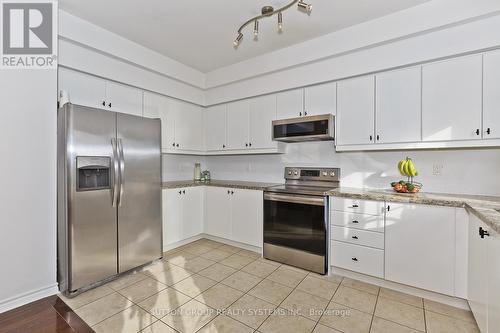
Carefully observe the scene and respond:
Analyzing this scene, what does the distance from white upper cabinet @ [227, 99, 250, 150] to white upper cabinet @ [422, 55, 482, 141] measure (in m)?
2.17

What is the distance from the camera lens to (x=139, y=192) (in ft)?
8.57

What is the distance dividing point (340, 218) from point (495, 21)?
2.16 m

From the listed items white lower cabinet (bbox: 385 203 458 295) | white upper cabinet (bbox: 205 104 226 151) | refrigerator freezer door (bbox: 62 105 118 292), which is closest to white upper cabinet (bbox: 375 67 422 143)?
white lower cabinet (bbox: 385 203 458 295)

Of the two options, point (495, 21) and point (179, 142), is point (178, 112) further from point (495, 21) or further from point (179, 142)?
point (495, 21)

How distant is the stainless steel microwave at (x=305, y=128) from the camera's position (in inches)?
108

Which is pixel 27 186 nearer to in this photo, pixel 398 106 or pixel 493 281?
pixel 493 281

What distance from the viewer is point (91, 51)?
8.41ft

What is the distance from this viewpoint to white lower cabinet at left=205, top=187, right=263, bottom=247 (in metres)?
3.08

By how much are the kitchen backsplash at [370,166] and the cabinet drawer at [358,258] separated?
82 cm

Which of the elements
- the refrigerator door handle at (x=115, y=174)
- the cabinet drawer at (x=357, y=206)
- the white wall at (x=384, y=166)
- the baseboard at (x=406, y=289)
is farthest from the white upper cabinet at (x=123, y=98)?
the baseboard at (x=406, y=289)

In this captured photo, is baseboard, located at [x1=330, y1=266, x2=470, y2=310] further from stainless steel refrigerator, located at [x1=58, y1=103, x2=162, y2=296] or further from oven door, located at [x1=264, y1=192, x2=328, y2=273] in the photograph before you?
stainless steel refrigerator, located at [x1=58, y1=103, x2=162, y2=296]

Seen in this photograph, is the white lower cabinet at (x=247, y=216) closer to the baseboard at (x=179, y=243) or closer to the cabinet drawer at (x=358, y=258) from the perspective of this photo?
the baseboard at (x=179, y=243)

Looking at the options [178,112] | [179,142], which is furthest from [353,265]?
[178,112]

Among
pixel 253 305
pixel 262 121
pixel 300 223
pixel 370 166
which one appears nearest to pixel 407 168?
pixel 370 166
